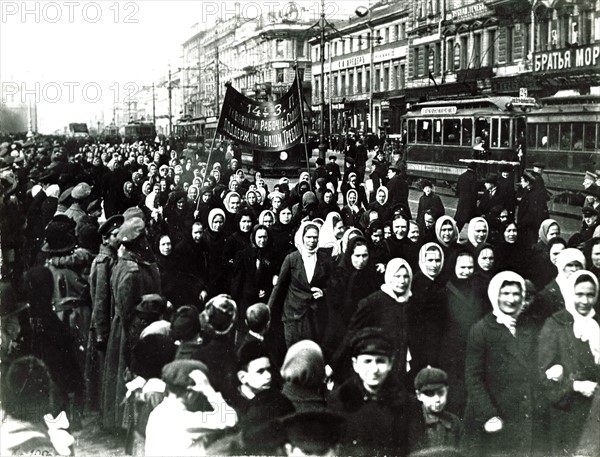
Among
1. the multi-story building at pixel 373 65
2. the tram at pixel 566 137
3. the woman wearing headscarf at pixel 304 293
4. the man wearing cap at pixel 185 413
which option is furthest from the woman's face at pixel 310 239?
the multi-story building at pixel 373 65

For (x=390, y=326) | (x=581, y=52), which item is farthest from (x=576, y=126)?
(x=390, y=326)

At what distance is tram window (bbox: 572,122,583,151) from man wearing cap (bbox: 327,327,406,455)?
14.3m

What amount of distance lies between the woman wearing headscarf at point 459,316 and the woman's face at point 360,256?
71cm

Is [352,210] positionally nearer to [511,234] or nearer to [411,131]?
[511,234]

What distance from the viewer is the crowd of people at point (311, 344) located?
4.76 m

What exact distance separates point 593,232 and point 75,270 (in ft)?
14.2

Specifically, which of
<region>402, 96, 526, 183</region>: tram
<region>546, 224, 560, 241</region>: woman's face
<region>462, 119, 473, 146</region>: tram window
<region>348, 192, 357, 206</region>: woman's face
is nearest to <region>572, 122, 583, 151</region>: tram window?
<region>402, 96, 526, 183</region>: tram

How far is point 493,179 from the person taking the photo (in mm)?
10133

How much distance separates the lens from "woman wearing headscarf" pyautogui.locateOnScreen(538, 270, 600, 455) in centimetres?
483

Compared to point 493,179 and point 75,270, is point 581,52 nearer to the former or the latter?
point 493,179

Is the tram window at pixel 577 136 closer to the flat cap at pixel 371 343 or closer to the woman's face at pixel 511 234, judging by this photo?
the woman's face at pixel 511 234

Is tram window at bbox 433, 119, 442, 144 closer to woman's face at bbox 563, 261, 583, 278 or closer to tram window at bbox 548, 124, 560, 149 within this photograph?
tram window at bbox 548, 124, 560, 149

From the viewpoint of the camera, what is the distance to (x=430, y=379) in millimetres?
4723

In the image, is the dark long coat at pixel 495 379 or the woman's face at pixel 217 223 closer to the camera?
the dark long coat at pixel 495 379
